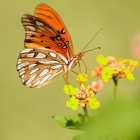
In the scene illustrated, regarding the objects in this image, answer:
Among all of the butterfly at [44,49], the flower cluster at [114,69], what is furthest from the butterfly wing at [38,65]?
the flower cluster at [114,69]

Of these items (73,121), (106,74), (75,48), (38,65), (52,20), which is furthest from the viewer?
(75,48)

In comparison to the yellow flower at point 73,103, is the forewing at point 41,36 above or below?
above

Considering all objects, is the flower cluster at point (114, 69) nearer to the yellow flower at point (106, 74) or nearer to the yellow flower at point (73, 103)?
the yellow flower at point (106, 74)

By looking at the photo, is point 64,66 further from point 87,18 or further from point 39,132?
point 87,18

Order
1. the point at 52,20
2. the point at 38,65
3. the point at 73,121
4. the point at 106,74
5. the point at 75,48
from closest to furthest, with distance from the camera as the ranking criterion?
the point at 73,121
the point at 106,74
the point at 52,20
the point at 38,65
the point at 75,48

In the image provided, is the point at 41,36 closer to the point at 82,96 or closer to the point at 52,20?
the point at 52,20

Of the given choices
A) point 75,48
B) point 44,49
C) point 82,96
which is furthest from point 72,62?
point 75,48
